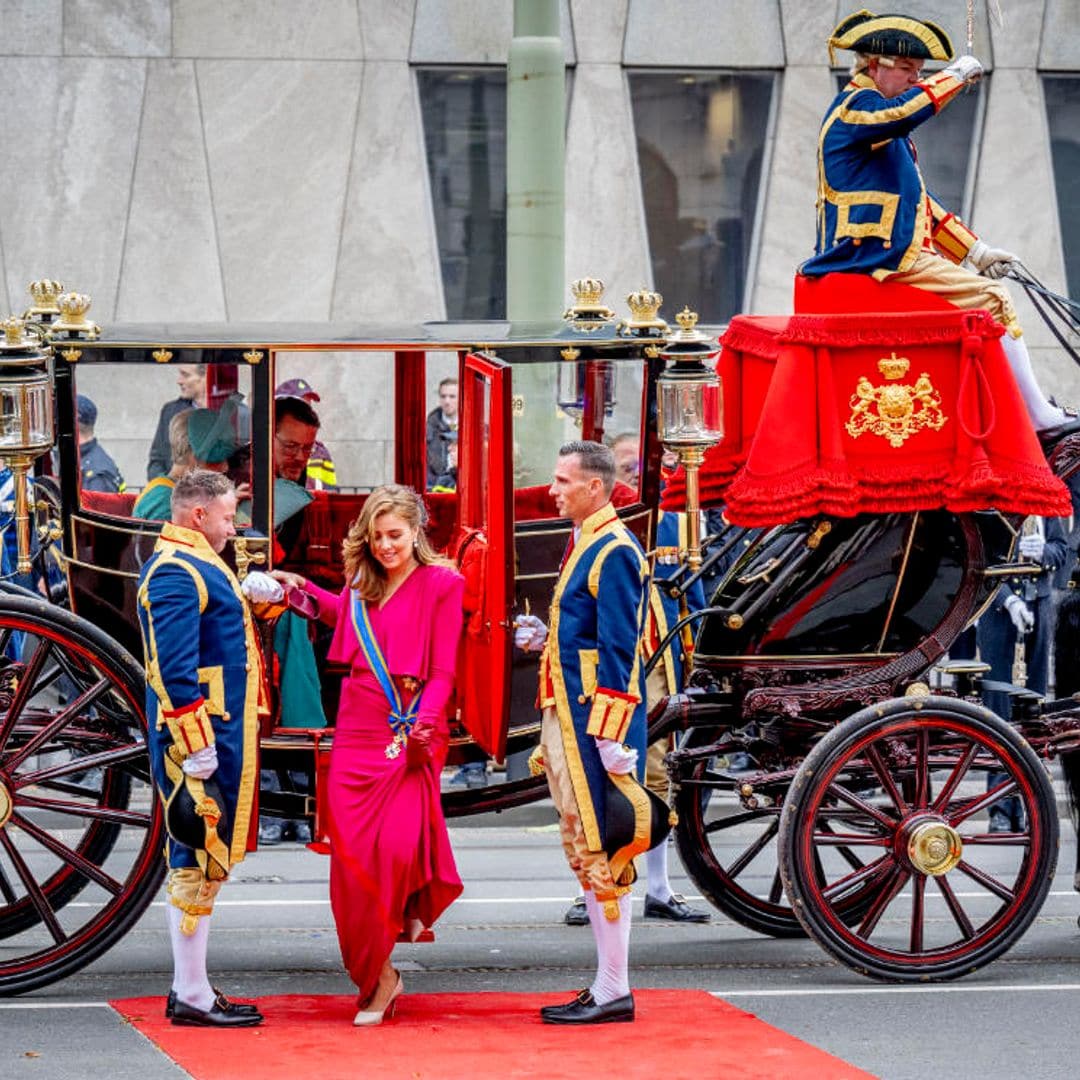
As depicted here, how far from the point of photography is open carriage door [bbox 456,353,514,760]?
7934 mm

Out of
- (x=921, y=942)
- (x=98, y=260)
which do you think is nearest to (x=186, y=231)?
(x=98, y=260)

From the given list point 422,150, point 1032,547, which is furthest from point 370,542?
point 422,150

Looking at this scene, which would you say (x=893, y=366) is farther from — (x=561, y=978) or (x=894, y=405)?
(x=561, y=978)

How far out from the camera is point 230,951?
909 cm

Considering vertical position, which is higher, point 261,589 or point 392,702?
point 261,589

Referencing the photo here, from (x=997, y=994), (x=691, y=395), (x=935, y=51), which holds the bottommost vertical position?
(x=997, y=994)

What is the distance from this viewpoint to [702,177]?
17688 millimetres

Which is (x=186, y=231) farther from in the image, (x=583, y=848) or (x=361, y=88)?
(x=583, y=848)

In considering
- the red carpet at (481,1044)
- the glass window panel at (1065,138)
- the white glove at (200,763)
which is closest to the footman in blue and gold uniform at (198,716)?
the white glove at (200,763)

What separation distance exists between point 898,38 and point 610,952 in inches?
138

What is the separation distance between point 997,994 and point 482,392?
9.20ft

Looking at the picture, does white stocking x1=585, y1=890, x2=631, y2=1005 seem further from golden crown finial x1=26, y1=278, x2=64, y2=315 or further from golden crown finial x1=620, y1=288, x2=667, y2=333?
golden crown finial x1=26, y1=278, x2=64, y2=315

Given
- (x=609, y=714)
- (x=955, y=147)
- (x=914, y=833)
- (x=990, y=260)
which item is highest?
(x=955, y=147)

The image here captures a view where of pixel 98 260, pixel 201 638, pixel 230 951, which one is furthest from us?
pixel 98 260
